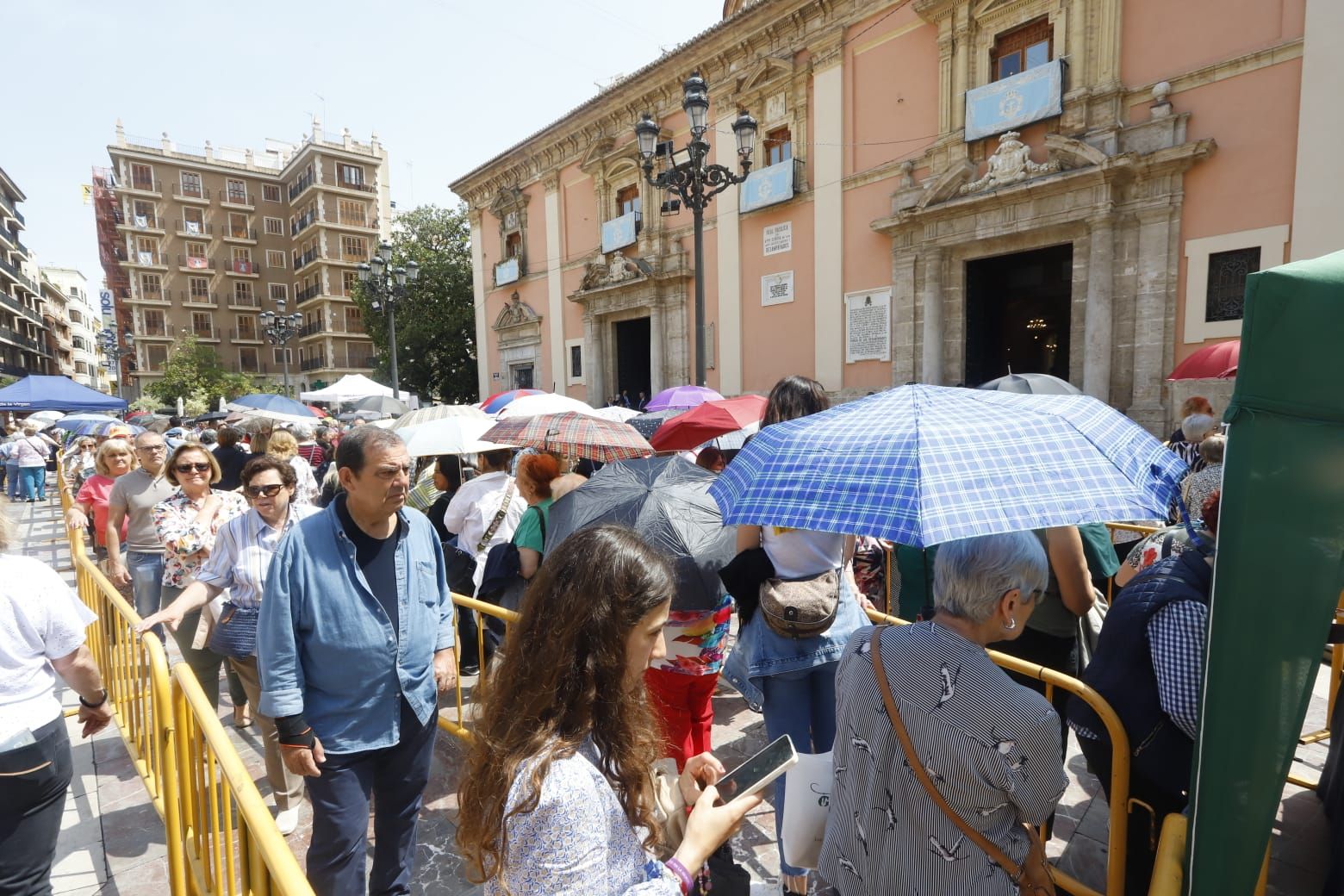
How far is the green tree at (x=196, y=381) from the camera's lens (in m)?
38.9

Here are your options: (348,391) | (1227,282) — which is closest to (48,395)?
(348,391)

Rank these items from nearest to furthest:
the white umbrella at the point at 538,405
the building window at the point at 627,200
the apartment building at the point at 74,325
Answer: the white umbrella at the point at 538,405
the building window at the point at 627,200
the apartment building at the point at 74,325

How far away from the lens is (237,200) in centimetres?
5297

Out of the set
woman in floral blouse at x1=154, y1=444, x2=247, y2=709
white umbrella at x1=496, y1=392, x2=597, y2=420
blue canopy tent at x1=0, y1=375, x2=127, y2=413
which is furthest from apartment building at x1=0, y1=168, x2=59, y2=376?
woman in floral blouse at x1=154, y1=444, x2=247, y2=709

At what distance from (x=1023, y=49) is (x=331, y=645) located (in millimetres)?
14736

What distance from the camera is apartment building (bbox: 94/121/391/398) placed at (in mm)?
49562

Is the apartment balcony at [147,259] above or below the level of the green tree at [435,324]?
above

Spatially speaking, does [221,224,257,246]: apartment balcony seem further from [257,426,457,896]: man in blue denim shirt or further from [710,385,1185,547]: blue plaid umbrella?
[710,385,1185,547]: blue plaid umbrella

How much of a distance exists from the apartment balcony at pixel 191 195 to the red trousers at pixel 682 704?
208 ft

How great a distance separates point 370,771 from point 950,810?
1.97 metres

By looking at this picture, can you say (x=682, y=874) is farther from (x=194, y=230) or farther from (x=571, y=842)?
(x=194, y=230)

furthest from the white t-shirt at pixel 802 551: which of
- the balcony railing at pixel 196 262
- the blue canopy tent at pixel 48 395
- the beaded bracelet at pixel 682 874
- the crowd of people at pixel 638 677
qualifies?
the balcony railing at pixel 196 262

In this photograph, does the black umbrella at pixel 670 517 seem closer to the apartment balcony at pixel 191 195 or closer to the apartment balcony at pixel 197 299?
the apartment balcony at pixel 197 299

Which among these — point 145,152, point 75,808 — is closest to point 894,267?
point 75,808
